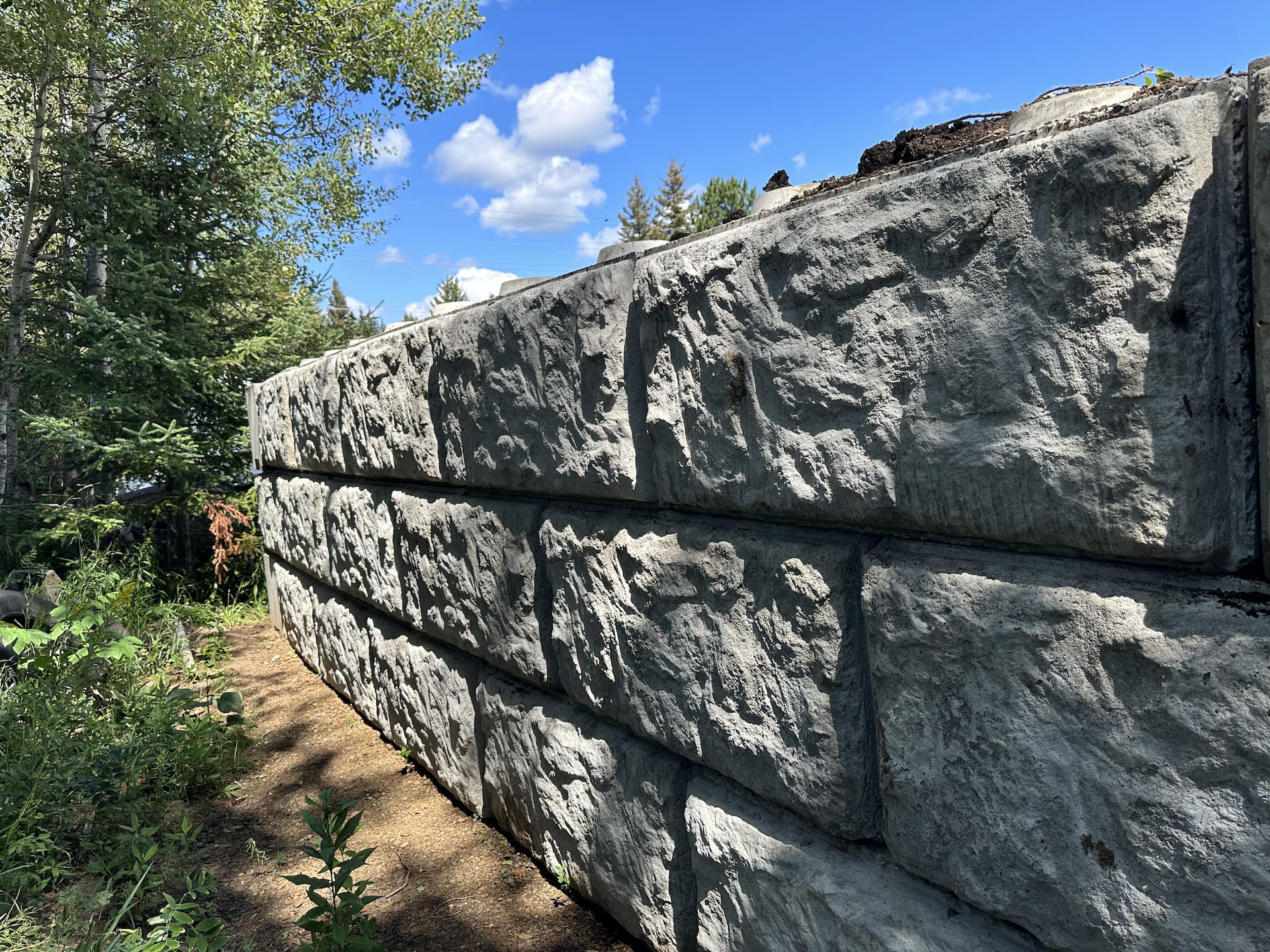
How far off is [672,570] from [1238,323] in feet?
3.51

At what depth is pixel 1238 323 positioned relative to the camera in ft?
2.99

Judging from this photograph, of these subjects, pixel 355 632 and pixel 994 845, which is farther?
pixel 355 632

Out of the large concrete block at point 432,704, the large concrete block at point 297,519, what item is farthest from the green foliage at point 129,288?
the large concrete block at point 432,704

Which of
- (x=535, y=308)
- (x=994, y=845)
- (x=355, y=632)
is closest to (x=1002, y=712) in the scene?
(x=994, y=845)

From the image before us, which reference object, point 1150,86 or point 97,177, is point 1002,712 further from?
point 97,177

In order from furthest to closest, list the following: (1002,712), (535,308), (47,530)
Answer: (47,530) < (535,308) < (1002,712)

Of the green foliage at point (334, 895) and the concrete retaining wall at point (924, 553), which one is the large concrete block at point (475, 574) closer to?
the concrete retaining wall at point (924, 553)

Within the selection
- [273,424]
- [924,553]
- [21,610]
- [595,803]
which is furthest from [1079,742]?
[21,610]

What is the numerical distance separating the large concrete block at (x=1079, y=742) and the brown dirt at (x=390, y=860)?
1266mm

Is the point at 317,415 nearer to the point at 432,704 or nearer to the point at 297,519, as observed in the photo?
the point at 297,519

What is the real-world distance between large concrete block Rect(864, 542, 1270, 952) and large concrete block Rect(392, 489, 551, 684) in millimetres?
1203

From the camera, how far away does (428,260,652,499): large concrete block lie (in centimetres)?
181

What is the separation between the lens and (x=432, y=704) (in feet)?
10.1

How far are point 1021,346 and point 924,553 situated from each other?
351 mm
